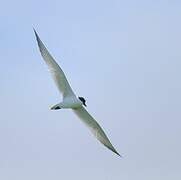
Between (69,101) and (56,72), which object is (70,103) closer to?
(69,101)

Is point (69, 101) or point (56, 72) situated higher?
point (56, 72)

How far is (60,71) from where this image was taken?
5988 centimetres

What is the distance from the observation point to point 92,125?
62.5 metres

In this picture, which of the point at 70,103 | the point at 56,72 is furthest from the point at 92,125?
the point at 56,72

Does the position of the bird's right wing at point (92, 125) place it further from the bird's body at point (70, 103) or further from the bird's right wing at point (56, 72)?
the bird's right wing at point (56, 72)

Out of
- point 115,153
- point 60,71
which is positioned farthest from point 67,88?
point 115,153

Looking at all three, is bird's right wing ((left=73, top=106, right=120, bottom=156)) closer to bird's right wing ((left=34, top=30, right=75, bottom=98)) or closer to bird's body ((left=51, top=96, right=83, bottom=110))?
bird's body ((left=51, top=96, right=83, bottom=110))

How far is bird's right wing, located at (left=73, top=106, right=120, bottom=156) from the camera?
204 ft

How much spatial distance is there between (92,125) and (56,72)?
4.80 metres

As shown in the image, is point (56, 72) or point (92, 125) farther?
point (92, 125)

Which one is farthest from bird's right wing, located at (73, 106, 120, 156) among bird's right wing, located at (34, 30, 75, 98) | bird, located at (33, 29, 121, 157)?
bird's right wing, located at (34, 30, 75, 98)

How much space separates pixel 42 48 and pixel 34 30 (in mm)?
2864

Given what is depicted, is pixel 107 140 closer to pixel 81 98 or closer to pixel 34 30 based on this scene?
pixel 81 98

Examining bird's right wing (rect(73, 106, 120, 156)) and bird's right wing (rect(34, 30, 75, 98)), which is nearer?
bird's right wing (rect(34, 30, 75, 98))
